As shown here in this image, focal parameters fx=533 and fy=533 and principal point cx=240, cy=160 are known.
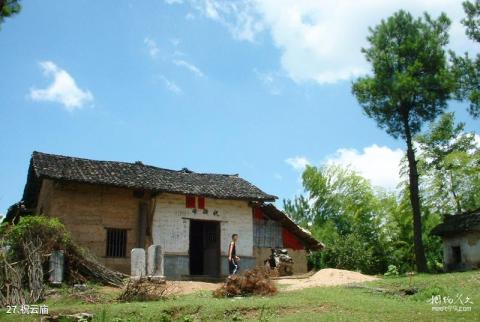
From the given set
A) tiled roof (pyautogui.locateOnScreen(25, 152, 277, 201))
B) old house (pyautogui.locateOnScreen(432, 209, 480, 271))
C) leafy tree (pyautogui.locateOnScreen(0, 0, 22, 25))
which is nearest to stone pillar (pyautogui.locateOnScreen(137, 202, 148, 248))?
tiled roof (pyautogui.locateOnScreen(25, 152, 277, 201))

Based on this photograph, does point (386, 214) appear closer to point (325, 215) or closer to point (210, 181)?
point (325, 215)

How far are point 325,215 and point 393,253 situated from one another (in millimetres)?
7288

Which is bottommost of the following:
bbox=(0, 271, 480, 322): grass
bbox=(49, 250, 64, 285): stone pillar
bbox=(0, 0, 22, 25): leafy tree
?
bbox=(0, 271, 480, 322): grass

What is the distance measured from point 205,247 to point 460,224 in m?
10.5

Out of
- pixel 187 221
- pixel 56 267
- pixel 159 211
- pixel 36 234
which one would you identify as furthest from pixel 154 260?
pixel 187 221

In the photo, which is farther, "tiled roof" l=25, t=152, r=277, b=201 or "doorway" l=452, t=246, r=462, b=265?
"doorway" l=452, t=246, r=462, b=265

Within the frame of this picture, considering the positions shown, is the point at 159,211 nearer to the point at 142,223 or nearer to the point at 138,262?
the point at 142,223

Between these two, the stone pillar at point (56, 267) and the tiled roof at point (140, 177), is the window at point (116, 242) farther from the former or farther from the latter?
the stone pillar at point (56, 267)

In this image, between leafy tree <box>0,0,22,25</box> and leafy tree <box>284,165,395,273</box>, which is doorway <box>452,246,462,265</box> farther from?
leafy tree <box>0,0,22,25</box>

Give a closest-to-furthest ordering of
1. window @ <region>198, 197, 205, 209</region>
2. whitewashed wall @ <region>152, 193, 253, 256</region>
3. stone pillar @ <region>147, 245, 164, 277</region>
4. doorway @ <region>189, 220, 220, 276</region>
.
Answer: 1. stone pillar @ <region>147, 245, 164, 277</region>
2. whitewashed wall @ <region>152, 193, 253, 256</region>
3. window @ <region>198, 197, 205, 209</region>
4. doorway @ <region>189, 220, 220, 276</region>

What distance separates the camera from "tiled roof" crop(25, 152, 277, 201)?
17000 mm

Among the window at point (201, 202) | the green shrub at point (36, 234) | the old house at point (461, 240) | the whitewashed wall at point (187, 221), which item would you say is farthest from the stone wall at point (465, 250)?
the green shrub at point (36, 234)

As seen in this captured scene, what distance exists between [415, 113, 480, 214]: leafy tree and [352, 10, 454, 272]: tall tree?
11.7 meters

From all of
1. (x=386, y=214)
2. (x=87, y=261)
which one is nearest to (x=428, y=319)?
(x=87, y=261)
